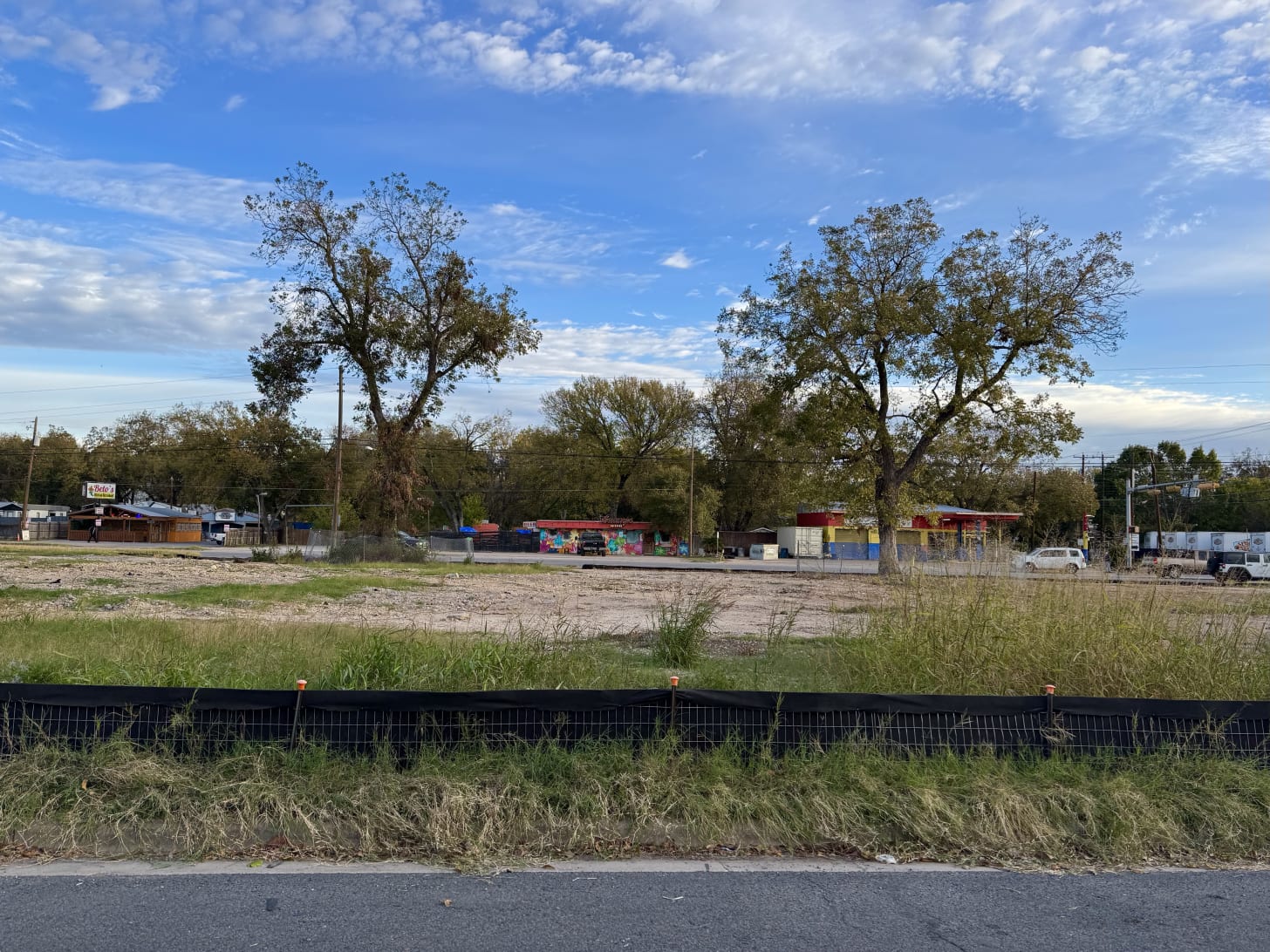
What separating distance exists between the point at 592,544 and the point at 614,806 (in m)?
67.3

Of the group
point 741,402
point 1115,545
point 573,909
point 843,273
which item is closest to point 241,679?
point 573,909

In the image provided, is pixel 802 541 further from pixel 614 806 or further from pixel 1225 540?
pixel 614 806

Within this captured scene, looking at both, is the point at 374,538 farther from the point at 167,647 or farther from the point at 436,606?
the point at 167,647

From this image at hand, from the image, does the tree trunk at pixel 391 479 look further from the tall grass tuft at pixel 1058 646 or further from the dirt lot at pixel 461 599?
the tall grass tuft at pixel 1058 646

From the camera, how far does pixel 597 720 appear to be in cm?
562

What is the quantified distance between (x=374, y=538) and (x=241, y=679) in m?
35.8

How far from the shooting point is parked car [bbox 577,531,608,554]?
7206 centimetres

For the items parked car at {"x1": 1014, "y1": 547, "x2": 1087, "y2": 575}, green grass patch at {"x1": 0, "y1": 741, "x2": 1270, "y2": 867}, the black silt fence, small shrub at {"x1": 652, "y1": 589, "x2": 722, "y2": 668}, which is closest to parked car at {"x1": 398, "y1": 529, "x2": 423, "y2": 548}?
small shrub at {"x1": 652, "y1": 589, "x2": 722, "y2": 668}

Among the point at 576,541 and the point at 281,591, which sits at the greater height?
the point at 281,591

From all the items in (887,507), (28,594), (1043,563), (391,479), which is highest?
(391,479)

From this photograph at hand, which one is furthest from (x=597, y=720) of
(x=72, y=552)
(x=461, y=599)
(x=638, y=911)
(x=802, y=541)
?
(x=802, y=541)

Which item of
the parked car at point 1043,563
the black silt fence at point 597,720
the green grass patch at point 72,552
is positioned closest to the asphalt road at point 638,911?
the black silt fence at point 597,720

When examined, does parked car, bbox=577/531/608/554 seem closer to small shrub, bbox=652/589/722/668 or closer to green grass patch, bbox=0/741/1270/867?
small shrub, bbox=652/589/722/668

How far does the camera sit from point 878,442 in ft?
128
